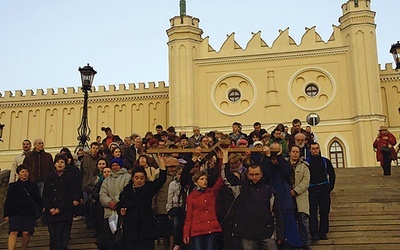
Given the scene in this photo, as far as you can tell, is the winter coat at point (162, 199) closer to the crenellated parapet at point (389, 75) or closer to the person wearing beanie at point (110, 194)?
the person wearing beanie at point (110, 194)

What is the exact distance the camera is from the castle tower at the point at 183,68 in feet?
99.1

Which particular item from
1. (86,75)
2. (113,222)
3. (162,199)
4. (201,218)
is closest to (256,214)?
(201,218)

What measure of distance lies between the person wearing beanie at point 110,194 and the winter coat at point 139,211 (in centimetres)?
84

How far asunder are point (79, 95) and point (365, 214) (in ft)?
93.6

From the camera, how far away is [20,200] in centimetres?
909

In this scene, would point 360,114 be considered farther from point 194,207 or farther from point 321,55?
point 194,207

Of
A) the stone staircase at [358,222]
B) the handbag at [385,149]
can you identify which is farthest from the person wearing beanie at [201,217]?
the handbag at [385,149]

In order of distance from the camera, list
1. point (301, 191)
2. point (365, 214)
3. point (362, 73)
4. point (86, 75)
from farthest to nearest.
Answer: point (362, 73)
point (86, 75)
point (365, 214)
point (301, 191)

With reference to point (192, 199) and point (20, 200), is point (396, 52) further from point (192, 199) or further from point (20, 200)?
point (20, 200)

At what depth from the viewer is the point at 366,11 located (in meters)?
29.7

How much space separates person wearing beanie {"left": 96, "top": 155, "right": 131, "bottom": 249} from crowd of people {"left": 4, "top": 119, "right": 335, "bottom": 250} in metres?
0.02

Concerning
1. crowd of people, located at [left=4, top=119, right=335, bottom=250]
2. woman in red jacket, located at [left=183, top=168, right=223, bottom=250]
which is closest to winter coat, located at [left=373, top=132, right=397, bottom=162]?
crowd of people, located at [left=4, top=119, right=335, bottom=250]

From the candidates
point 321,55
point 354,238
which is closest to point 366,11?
point 321,55

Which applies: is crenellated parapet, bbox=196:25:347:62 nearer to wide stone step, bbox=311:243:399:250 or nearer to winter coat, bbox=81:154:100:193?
winter coat, bbox=81:154:100:193
